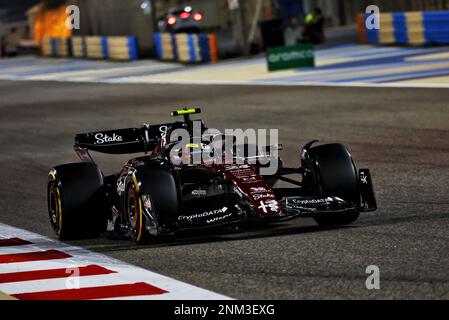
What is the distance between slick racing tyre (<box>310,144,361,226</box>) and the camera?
10.0 metres

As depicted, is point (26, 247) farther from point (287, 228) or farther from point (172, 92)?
point (172, 92)

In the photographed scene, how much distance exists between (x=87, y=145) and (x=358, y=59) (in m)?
22.4

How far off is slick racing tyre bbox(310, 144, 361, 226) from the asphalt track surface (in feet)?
0.50

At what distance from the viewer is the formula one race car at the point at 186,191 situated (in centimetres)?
959

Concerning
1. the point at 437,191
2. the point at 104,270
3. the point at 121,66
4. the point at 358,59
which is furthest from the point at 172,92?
the point at 104,270

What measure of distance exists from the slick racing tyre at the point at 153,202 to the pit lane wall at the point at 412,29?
79.1 feet

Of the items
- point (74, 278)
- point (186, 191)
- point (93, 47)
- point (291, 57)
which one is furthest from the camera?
point (93, 47)

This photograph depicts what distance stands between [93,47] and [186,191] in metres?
38.3

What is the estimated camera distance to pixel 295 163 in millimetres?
15258

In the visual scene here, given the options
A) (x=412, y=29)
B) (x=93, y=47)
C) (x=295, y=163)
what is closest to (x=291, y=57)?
(x=412, y=29)
